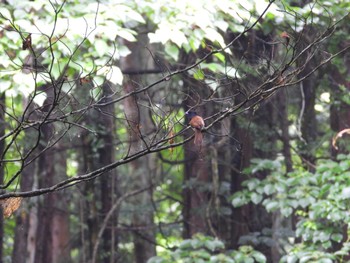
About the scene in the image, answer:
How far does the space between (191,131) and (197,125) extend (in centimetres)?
94

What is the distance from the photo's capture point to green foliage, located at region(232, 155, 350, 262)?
A: 4.72 meters

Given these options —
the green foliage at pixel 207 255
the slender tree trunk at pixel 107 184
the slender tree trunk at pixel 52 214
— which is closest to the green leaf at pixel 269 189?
the green foliage at pixel 207 255

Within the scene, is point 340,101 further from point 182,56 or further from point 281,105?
point 182,56

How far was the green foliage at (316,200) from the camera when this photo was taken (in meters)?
4.72

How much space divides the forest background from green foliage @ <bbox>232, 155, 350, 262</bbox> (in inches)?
0.5

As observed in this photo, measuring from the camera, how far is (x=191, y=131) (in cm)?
339

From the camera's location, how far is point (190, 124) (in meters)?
2.46

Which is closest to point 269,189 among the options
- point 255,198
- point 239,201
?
point 255,198

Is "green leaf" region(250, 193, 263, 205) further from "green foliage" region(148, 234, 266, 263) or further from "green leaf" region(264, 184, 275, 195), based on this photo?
"green foliage" region(148, 234, 266, 263)

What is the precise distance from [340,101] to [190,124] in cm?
393

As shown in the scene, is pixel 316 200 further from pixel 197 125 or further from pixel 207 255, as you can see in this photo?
pixel 197 125

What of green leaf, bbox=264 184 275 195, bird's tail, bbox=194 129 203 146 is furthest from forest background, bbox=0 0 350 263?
bird's tail, bbox=194 129 203 146

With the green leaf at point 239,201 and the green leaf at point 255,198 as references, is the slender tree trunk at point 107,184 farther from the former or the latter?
the green leaf at point 255,198

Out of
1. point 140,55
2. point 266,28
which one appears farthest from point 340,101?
point 140,55
